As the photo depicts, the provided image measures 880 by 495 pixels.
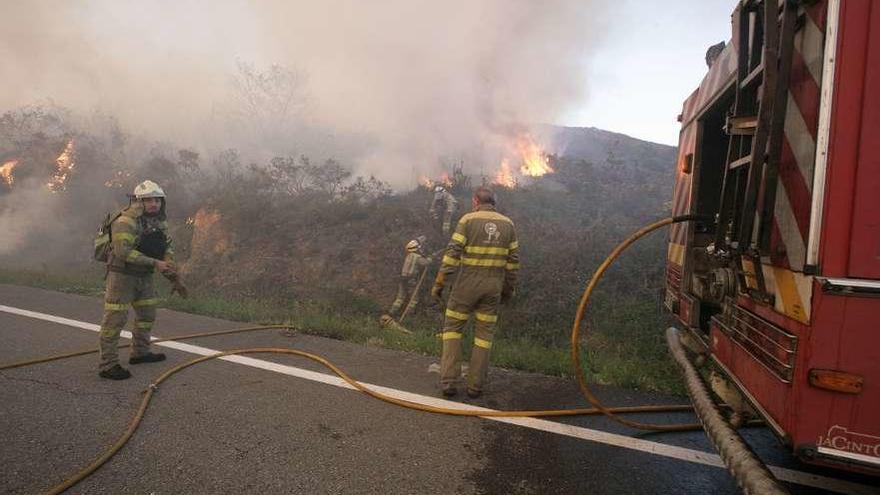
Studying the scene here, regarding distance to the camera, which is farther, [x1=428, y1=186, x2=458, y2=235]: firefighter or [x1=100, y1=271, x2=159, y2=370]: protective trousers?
[x1=428, y1=186, x2=458, y2=235]: firefighter

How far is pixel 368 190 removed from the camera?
12.6 m

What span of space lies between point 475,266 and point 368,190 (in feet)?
29.5

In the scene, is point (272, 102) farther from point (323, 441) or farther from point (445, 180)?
point (323, 441)

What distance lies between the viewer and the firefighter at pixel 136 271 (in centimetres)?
412

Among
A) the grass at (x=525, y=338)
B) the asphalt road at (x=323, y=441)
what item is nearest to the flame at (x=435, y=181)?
the grass at (x=525, y=338)

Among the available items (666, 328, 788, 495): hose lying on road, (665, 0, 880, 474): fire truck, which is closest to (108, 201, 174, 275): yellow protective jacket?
(666, 328, 788, 495): hose lying on road

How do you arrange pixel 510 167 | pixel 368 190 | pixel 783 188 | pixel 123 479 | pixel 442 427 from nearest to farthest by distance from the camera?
pixel 783 188 → pixel 123 479 → pixel 442 427 → pixel 368 190 → pixel 510 167

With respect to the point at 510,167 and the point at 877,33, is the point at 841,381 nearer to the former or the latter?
the point at 877,33

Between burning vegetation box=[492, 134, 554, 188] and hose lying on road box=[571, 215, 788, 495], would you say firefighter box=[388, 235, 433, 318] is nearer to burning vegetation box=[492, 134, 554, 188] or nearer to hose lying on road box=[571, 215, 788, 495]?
hose lying on road box=[571, 215, 788, 495]

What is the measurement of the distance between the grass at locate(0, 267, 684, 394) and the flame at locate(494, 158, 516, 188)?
5902 millimetres

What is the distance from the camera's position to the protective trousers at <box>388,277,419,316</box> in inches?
300

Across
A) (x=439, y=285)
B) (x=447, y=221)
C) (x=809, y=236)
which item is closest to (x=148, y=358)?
(x=439, y=285)

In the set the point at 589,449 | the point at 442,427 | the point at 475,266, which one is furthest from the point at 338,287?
the point at 589,449

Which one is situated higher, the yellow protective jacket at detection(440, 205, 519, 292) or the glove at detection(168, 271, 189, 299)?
the yellow protective jacket at detection(440, 205, 519, 292)
